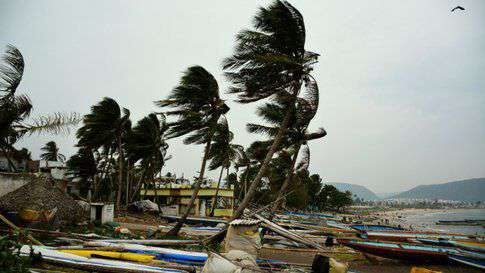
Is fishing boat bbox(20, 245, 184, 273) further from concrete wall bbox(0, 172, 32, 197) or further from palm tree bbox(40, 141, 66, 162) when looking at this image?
palm tree bbox(40, 141, 66, 162)

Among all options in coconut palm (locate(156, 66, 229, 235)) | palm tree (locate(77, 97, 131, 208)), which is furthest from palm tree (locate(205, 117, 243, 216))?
palm tree (locate(77, 97, 131, 208))

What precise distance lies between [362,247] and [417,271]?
705cm

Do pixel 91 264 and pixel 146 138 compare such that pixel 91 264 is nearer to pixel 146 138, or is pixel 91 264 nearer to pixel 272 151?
pixel 272 151

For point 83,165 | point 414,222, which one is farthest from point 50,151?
point 414,222

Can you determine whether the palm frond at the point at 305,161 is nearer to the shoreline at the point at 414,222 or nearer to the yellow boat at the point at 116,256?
the yellow boat at the point at 116,256

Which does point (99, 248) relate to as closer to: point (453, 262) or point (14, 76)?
point (14, 76)

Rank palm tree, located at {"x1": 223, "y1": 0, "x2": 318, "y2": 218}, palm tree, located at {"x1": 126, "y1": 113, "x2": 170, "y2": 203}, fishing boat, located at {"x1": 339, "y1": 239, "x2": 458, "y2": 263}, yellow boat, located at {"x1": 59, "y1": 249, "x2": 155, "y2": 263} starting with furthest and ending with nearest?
palm tree, located at {"x1": 126, "y1": 113, "x2": 170, "y2": 203}, fishing boat, located at {"x1": 339, "y1": 239, "x2": 458, "y2": 263}, palm tree, located at {"x1": 223, "y1": 0, "x2": 318, "y2": 218}, yellow boat, located at {"x1": 59, "y1": 249, "x2": 155, "y2": 263}

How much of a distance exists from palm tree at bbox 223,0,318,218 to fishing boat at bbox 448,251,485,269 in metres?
8.39

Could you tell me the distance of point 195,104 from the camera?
48.0 feet

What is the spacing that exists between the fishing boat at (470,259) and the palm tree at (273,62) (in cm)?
839

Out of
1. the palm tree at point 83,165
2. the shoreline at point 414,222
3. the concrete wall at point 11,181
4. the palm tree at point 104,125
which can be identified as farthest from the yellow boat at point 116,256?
the shoreline at point 414,222

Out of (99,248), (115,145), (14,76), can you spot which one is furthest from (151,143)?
(99,248)

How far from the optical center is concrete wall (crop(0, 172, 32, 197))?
453 inches

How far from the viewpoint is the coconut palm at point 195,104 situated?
14.3 m
